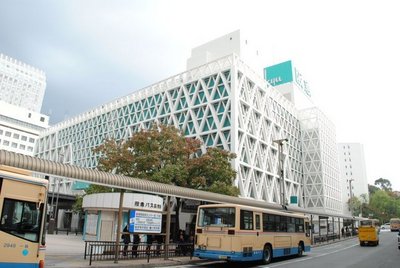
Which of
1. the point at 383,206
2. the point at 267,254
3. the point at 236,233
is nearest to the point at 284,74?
the point at 383,206

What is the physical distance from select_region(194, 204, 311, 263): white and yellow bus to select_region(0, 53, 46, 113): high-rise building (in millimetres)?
155942

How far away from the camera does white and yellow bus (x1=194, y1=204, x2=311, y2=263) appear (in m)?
14.5

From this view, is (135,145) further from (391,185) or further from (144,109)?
(391,185)

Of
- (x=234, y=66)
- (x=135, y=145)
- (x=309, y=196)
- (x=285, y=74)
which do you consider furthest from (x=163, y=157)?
(x=285, y=74)

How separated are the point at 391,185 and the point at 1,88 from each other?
7140 inches

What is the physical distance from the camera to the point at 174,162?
2847 centimetres

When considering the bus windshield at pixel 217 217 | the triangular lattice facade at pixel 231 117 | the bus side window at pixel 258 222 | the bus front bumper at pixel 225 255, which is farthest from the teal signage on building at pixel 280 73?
the bus front bumper at pixel 225 255

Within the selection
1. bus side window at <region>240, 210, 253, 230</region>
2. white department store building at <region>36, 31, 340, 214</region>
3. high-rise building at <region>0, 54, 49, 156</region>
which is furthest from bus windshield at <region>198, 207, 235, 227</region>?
high-rise building at <region>0, 54, 49, 156</region>

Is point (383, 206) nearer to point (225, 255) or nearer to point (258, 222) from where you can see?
point (258, 222)

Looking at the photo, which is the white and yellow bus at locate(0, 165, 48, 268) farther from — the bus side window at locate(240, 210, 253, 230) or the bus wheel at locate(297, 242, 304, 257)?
the bus wheel at locate(297, 242, 304, 257)

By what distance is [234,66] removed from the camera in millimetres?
47406

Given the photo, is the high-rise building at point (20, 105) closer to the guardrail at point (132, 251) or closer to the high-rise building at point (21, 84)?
the high-rise building at point (21, 84)

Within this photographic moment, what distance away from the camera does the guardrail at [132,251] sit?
14688 millimetres

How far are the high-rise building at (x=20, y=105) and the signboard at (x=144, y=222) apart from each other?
111524mm
